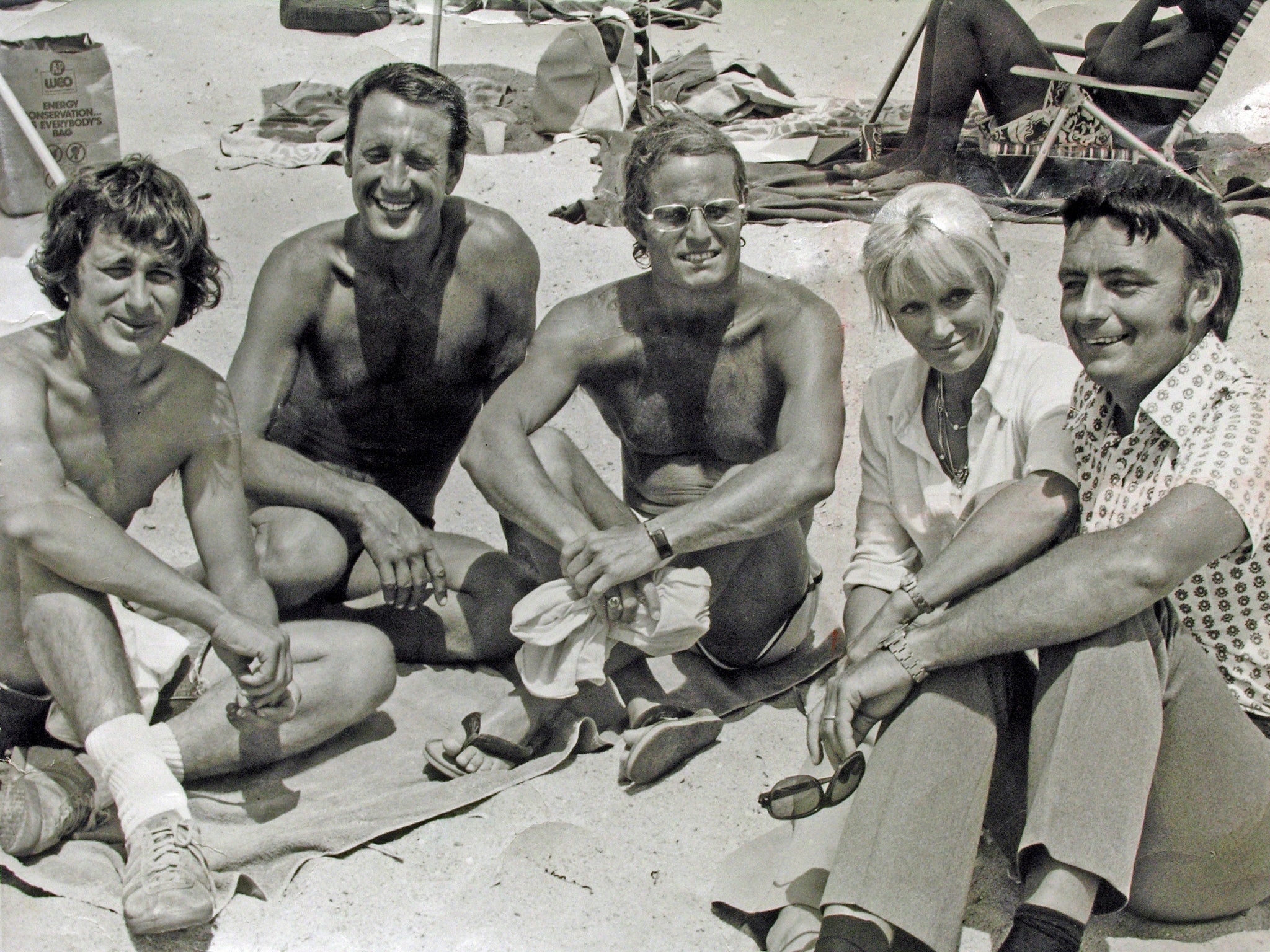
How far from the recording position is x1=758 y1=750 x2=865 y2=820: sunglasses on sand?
2.31 m

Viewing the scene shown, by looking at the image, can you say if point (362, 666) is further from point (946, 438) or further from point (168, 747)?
point (946, 438)

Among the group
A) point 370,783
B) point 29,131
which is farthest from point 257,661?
point 29,131

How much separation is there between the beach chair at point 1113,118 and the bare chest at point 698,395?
2687 mm

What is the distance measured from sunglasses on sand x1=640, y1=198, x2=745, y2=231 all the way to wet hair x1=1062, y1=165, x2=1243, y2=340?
1025 mm

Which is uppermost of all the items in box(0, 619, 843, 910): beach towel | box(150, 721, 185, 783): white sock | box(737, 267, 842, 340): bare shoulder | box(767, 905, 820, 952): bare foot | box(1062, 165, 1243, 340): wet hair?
box(1062, 165, 1243, 340): wet hair

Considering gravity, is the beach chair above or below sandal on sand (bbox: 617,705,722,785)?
above

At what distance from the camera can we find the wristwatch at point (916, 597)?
2418 millimetres

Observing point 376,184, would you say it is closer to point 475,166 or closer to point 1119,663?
point 1119,663

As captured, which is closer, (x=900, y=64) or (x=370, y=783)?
(x=370, y=783)

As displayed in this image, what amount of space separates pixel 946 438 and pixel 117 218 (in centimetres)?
188

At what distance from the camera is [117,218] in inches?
99.0

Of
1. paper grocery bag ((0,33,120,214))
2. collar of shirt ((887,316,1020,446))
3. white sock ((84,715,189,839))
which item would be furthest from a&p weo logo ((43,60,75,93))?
collar of shirt ((887,316,1020,446))

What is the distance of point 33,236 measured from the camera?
438cm

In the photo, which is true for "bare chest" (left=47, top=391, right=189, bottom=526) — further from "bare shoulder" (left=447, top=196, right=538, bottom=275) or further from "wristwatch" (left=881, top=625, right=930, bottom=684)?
"wristwatch" (left=881, top=625, right=930, bottom=684)
